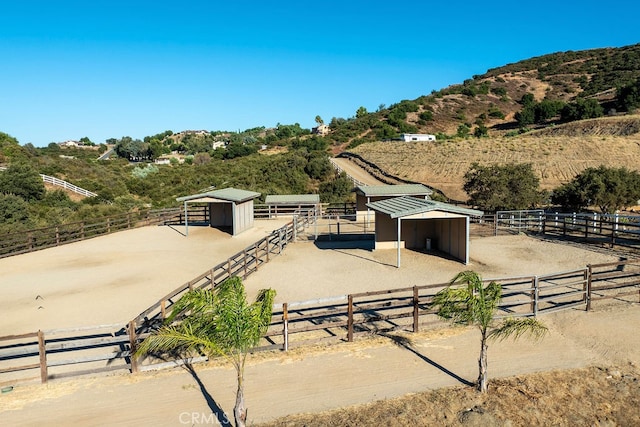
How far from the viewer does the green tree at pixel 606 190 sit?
26469mm

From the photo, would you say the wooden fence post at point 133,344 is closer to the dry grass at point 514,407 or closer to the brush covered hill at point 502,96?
the dry grass at point 514,407

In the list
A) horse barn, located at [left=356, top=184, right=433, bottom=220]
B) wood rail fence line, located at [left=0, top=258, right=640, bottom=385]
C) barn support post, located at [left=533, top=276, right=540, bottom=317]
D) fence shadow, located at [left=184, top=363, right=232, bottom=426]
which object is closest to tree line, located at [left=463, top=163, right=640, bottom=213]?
horse barn, located at [left=356, top=184, right=433, bottom=220]

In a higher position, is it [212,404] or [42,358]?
[42,358]

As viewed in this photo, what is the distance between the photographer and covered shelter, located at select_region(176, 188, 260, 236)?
23500 mm

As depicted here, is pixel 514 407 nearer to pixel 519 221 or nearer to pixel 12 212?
pixel 519 221

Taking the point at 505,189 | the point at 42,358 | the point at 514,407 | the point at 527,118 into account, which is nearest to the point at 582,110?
the point at 527,118

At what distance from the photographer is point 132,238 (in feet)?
75.0

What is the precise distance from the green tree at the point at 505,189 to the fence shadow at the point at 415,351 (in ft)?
68.1

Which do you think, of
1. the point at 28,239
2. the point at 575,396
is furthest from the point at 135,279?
the point at 575,396

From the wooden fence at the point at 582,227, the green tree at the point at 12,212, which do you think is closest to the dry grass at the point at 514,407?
the wooden fence at the point at 582,227

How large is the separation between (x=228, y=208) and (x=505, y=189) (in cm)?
1762

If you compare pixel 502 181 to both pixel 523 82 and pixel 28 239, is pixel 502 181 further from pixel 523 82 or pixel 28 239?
pixel 523 82

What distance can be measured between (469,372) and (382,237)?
445 inches

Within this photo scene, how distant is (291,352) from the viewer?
8805mm
